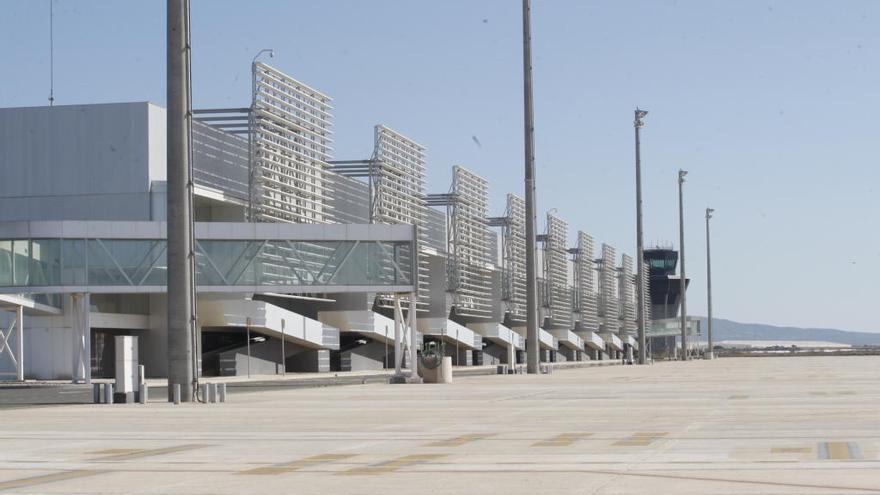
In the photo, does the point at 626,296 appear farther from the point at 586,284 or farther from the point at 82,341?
the point at 82,341

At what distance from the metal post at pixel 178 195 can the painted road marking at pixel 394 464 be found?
65.9 ft

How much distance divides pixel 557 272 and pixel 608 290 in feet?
114

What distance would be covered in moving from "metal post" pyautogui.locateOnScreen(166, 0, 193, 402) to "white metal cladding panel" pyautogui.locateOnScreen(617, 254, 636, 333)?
146621mm

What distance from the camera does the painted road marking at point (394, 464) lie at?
14.1 metres

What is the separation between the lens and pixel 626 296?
181375 mm

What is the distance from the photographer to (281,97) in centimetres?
7200

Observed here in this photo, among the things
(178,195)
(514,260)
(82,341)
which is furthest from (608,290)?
(178,195)

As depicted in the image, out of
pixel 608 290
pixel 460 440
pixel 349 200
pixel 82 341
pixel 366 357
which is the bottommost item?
pixel 366 357

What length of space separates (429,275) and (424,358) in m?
44.7

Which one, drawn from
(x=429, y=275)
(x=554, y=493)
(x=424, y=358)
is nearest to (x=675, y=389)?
(x=424, y=358)

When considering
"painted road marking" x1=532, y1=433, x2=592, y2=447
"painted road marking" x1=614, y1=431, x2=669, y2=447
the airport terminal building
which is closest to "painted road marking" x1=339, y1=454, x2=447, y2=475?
"painted road marking" x1=532, y1=433, x2=592, y2=447

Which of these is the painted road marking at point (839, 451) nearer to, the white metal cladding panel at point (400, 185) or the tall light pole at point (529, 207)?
the tall light pole at point (529, 207)

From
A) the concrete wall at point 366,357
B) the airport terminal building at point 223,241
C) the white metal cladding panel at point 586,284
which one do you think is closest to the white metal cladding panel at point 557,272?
the white metal cladding panel at point 586,284

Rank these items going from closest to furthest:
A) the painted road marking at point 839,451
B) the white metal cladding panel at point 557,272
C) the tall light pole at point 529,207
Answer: the painted road marking at point 839,451 → the tall light pole at point 529,207 → the white metal cladding panel at point 557,272
